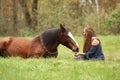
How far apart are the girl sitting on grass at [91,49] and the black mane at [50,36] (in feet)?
2.90

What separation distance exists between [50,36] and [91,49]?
4.33 ft

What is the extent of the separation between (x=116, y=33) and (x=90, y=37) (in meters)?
14.9

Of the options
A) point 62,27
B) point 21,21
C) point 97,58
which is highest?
point 62,27

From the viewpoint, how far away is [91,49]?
486 inches

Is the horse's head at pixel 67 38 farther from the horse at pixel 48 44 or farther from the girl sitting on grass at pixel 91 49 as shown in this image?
the girl sitting on grass at pixel 91 49

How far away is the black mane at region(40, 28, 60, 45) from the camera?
1265 centimetres

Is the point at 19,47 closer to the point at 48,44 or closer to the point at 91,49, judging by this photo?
the point at 48,44

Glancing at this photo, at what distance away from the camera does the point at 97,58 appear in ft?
40.7

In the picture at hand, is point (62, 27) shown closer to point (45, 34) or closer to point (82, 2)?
point (45, 34)

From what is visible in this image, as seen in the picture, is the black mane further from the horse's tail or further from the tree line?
the tree line

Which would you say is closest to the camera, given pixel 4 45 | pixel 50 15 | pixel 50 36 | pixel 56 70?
pixel 56 70

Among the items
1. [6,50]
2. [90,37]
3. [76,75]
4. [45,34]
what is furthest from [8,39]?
[76,75]

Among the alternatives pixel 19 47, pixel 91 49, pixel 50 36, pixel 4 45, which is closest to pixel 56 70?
pixel 91 49

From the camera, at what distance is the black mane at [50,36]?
12.6 m
